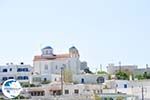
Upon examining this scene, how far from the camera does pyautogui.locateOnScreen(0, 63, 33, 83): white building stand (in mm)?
77500

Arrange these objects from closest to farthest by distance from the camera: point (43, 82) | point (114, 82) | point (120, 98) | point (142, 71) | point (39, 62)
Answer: point (120, 98)
point (114, 82)
point (43, 82)
point (39, 62)
point (142, 71)

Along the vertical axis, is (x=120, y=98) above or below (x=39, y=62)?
below

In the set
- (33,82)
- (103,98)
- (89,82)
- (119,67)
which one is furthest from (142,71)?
(103,98)

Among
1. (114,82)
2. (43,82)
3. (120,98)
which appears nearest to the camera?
(120,98)

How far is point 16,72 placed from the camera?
7781 centimetres

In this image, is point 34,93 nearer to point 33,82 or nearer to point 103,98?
point 33,82

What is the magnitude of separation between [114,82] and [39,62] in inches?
865

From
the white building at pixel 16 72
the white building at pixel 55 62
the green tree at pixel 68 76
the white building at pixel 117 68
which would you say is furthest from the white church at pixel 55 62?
the white building at pixel 117 68

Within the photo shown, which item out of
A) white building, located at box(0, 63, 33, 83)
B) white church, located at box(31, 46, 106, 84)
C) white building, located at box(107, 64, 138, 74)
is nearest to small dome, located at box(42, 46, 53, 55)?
white church, located at box(31, 46, 106, 84)

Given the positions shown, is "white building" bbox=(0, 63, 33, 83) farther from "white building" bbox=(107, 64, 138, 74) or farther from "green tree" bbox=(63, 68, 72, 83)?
"white building" bbox=(107, 64, 138, 74)

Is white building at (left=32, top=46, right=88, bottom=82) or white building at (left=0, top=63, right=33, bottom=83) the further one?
white building at (left=32, top=46, right=88, bottom=82)

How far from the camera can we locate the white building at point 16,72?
77.5 meters

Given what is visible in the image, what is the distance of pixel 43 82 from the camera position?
75.1m

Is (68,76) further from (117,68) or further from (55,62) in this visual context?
(117,68)
